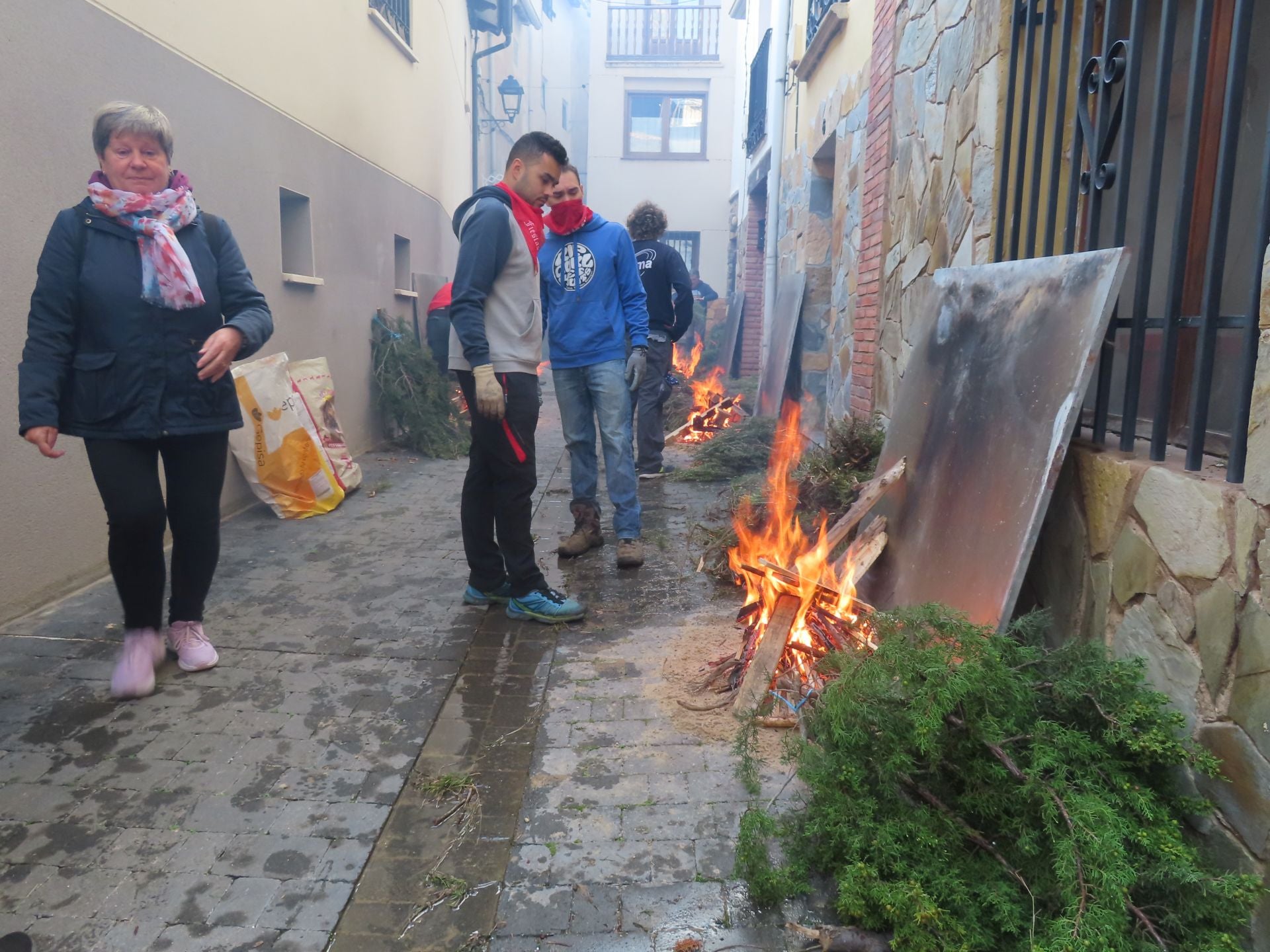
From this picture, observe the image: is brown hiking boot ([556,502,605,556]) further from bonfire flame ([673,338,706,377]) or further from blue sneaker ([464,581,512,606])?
bonfire flame ([673,338,706,377])

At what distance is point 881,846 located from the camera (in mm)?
1969

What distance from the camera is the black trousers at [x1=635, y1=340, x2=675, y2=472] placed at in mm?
7281

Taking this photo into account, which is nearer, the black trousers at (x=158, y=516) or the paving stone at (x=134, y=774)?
the paving stone at (x=134, y=774)

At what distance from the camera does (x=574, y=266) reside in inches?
194

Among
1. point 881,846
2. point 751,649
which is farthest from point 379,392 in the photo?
point 881,846

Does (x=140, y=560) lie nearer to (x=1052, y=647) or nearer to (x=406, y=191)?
(x=1052, y=647)

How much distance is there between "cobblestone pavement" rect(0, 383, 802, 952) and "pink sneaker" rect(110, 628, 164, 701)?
0.06 metres

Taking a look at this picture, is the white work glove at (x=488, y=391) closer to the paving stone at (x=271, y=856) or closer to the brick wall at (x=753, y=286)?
the paving stone at (x=271, y=856)

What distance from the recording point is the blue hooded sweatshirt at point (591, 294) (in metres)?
4.91

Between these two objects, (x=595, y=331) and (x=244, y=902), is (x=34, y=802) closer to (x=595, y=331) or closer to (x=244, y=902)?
(x=244, y=902)

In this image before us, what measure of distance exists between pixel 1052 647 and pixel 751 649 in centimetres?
100

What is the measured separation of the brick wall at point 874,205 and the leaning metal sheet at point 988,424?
2.10 m

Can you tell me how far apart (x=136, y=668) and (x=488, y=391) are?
164cm

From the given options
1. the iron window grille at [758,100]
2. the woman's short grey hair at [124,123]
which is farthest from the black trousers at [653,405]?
the iron window grille at [758,100]
